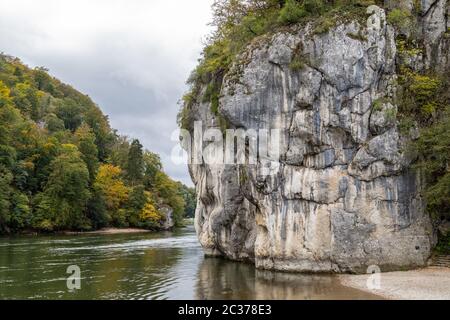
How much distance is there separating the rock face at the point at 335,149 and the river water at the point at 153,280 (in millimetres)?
2059

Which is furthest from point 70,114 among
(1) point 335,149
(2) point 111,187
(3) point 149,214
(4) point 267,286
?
(4) point 267,286

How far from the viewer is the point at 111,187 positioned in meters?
82.4

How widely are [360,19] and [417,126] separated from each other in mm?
6551

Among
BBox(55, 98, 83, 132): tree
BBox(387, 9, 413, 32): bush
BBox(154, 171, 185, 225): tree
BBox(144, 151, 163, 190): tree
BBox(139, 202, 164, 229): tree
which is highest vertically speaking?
BBox(55, 98, 83, 132): tree

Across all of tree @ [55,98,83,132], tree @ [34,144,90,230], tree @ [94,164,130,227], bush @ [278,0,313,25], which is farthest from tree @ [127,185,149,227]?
bush @ [278,0,313,25]

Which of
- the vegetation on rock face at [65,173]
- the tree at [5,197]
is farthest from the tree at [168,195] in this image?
the tree at [5,197]

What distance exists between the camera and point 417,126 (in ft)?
82.3

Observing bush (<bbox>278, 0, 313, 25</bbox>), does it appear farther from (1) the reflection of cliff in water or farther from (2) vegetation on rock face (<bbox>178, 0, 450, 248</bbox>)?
(1) the reflection of cliff in water

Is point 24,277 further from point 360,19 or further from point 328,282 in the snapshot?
point 360,19

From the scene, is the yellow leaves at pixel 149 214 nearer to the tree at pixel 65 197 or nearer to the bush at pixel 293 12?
the tree at pixel 65 197

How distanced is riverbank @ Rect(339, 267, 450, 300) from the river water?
2.73ft

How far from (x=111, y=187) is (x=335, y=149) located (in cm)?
6339

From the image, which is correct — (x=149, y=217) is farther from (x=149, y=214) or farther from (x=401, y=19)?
(x=401, y=19)

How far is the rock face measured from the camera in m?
24.0
